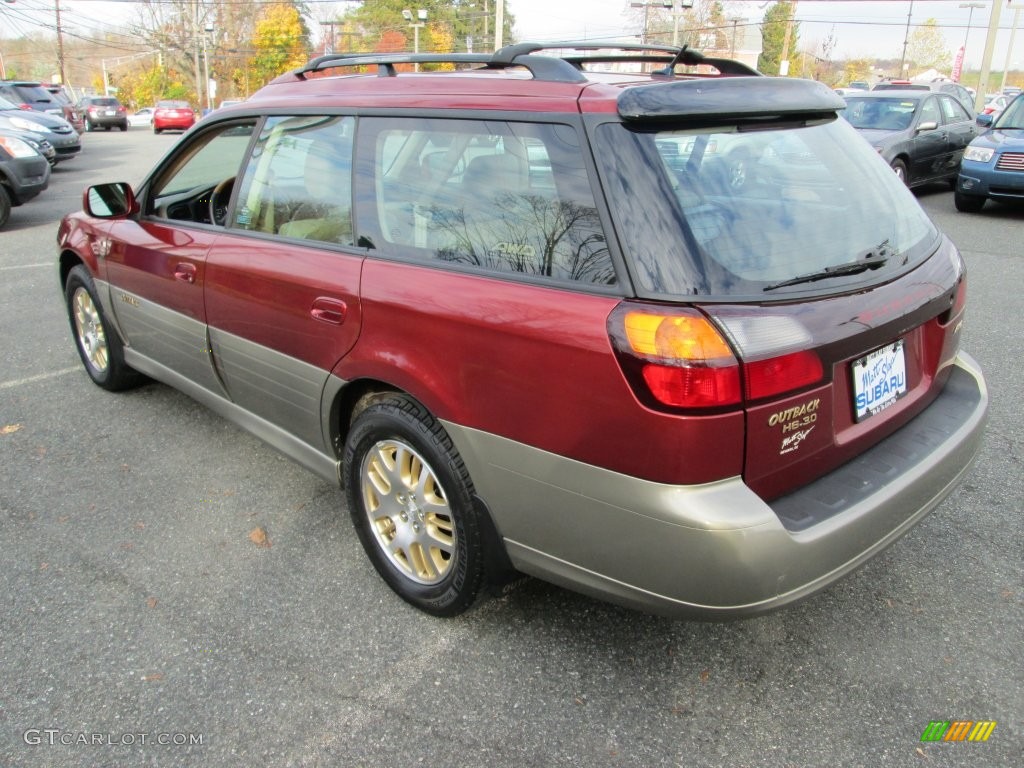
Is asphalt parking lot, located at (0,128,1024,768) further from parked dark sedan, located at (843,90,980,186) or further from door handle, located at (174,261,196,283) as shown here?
parked dark sedan, located at (843,90,980,186)

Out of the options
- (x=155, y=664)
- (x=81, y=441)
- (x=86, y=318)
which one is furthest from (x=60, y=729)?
(x=86, y=318)

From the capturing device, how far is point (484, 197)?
7.86ft

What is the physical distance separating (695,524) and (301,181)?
201 cm

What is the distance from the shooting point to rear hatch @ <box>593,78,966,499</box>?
1.93 meters

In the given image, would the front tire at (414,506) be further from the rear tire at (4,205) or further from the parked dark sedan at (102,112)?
the parked dark sedan at (102,112)

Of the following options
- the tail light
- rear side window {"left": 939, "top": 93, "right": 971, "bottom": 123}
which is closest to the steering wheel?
the tail light

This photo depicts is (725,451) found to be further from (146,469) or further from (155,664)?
(146,469)

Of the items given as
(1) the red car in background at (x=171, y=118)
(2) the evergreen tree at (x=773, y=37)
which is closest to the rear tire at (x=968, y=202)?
(1) the red car in background at (x=171, y=118)

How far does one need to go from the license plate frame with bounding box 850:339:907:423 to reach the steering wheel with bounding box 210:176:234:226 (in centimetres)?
278

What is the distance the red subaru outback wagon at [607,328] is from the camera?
1960 mm

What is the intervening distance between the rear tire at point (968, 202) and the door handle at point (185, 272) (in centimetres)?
1063

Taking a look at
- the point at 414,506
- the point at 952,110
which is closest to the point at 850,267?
the point at 414,506

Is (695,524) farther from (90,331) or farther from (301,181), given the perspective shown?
(90,331)

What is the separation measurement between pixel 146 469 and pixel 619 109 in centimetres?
292
